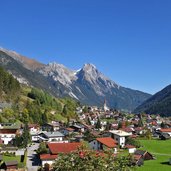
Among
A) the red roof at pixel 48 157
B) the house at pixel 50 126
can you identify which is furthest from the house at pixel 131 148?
the house at pixel 50 126

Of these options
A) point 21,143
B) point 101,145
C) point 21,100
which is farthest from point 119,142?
point 21,100

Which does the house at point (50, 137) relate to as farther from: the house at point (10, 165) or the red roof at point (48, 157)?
the house at point (10, 165)

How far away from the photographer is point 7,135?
10194cm

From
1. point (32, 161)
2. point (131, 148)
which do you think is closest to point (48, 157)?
point (32, 161)

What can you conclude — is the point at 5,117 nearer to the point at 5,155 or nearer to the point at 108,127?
the point at 108,127

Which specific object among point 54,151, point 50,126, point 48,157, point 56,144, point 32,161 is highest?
point 50,126

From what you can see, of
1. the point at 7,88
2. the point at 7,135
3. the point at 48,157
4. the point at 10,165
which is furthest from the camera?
the point at 7,88

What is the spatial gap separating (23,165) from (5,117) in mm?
70124

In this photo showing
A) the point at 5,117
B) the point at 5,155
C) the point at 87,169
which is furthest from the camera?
the point at 5,117

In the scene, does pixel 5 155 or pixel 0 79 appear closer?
pixel 5 155

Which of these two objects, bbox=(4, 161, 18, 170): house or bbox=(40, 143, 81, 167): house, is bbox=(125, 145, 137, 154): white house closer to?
bbox=(40, 143, 81, 167): house

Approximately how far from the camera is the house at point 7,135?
99.6m

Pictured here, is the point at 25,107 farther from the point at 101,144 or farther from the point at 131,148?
the point at 131,148

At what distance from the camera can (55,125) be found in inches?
5413
